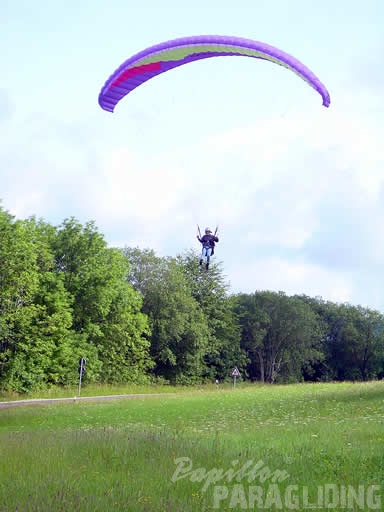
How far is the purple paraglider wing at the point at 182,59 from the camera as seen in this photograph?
49.3 ft

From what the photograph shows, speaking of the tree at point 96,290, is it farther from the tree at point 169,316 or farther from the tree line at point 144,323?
the tree at point 169,316

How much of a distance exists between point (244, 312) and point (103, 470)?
77.2 metres

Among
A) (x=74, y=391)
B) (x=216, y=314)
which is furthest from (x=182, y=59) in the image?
(x=216, y=314)

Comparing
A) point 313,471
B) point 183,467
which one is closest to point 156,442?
point 183,467

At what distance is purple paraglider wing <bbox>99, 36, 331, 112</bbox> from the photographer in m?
15.0

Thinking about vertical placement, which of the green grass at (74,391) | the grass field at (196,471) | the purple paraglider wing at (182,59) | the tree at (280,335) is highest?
the purple paraglider wing at (182,59)

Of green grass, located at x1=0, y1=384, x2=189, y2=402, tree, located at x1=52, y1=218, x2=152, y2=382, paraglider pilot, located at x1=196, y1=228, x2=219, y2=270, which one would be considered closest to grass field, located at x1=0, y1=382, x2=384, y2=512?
paraglider pilot, located at x1=196, y1=228, x2=219, y2=270

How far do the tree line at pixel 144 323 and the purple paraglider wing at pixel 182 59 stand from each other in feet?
89.1

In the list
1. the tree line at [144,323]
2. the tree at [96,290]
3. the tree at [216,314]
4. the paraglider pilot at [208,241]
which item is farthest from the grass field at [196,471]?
the tree at [216,314]

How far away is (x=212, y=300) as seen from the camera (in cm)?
7812

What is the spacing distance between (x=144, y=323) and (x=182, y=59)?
1718 inches

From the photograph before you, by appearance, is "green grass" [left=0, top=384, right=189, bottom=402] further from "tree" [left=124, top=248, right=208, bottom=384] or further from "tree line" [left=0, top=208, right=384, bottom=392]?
"tree" [left=124, top=248, right=208, bottom=384]

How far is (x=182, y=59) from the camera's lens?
16.8m

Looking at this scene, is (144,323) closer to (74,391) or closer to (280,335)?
(74,391)
